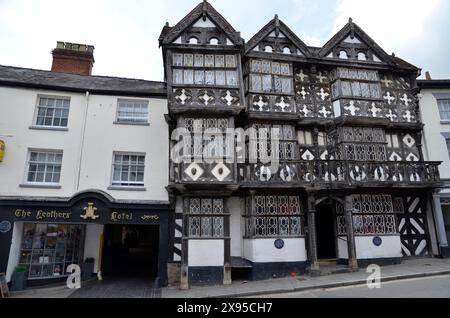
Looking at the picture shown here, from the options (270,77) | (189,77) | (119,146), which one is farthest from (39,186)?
(270,77)

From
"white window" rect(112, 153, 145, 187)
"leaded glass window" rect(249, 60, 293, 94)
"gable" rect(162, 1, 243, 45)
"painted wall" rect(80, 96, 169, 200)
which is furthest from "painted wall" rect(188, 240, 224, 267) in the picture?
"gable" rect(162, 1, 243, 45)

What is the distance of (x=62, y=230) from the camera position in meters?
11.9

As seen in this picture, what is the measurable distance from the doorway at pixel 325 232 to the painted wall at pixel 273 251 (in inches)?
82.3

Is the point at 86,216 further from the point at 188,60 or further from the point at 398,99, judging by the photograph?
the point at 398,99

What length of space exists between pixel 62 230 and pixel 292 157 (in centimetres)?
1035

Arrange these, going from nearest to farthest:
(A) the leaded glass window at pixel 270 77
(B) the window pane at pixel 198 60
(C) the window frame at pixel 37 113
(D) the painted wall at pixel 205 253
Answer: (D) the painted wall at pixel 205 253 → (C) the window frame at pixel 37 113 → (B) the window pane at pixel 198 60 → (A) the leaded glass window at pixel 270 77

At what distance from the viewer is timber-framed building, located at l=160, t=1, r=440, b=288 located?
439 inches

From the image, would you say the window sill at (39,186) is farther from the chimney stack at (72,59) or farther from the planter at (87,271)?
the chimney stack at (72,59)

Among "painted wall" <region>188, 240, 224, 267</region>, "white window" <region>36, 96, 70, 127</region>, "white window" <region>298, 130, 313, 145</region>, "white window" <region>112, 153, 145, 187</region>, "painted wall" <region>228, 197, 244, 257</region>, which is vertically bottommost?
"painted wall" <region>188, 240, 224, 267</region>

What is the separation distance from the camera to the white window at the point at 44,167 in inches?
453

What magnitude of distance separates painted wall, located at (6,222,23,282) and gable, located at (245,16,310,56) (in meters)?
12.6

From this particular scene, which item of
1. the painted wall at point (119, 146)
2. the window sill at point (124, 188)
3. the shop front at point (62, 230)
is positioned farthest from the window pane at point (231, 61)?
the shop front at point (62, 230)

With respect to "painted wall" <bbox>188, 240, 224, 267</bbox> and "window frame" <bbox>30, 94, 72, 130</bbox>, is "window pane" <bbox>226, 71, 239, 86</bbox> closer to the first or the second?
"painted wall" <bbox>188, 240, 224, 267</bbox>
